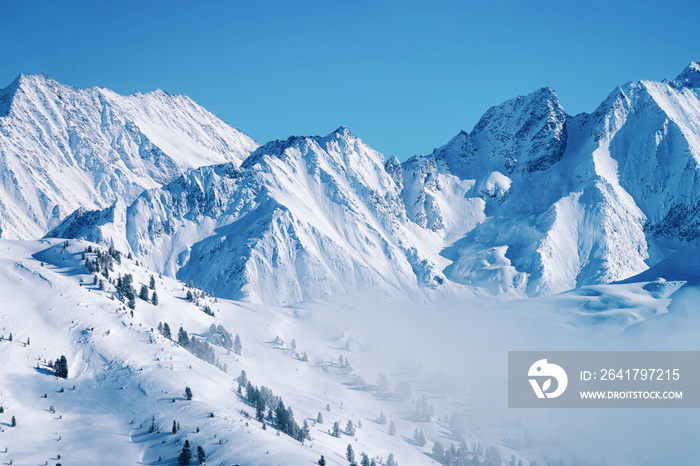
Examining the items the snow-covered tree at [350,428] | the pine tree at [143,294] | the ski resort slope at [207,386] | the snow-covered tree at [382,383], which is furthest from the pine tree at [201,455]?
A: the snow-covered tree at [382,383]

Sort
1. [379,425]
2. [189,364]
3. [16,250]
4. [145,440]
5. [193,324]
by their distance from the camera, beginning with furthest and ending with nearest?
[16,250], [193,324], [379,425], [189,364], [145,440]

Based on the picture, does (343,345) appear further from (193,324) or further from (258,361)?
(193,324)

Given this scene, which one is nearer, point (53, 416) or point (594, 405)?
point (53, 416)

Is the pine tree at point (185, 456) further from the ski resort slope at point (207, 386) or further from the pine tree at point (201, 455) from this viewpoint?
the ski resort slope at point (207, 386)

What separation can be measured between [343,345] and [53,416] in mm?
106729

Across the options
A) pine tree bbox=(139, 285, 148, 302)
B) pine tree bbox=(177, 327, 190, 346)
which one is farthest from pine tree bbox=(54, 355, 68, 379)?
pine tree bbox=(139, 285, 148, 302)

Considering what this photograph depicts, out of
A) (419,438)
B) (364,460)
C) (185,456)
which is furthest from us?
(419,438)

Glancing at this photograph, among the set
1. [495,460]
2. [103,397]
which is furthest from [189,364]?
[495,460]

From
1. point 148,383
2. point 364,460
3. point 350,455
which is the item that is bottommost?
point 364,460

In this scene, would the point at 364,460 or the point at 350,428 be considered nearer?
the point at 364,460

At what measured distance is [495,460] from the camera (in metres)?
131

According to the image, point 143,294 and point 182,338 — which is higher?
point 143,294

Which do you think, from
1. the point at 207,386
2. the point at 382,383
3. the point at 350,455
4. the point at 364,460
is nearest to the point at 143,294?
the point at 207,386

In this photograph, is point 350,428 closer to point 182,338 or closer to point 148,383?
point 182,338
